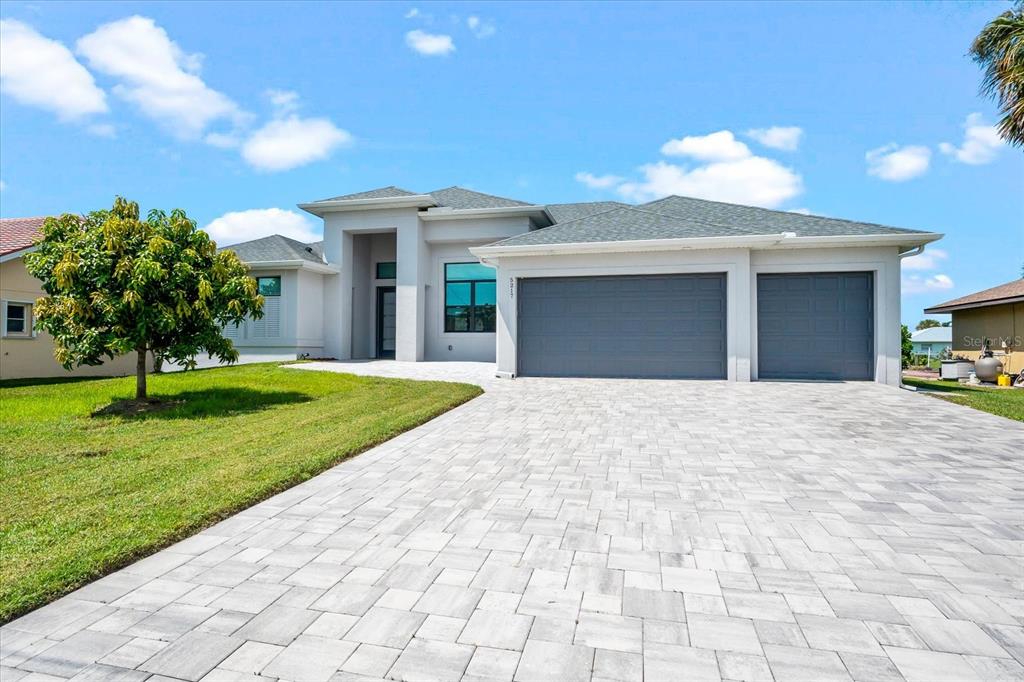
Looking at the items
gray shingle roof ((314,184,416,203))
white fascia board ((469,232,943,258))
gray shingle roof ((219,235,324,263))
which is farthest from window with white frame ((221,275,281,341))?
white fascia board ((469,232,943,258))

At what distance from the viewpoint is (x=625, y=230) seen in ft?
42.0

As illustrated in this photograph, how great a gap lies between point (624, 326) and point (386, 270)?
1113 cm

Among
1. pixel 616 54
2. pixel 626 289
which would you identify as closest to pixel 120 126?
pixel 616 54

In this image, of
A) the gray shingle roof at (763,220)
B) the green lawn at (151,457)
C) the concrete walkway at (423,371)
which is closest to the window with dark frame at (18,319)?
the green lawn at (151,457)

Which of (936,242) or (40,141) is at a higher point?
(40,141)

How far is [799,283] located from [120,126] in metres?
16.4

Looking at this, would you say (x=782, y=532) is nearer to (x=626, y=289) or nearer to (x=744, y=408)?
(x=744, y=408)

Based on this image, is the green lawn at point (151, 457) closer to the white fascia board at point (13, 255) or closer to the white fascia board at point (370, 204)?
the white fascia board at point (13, 255)

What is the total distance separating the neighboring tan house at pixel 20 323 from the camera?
42.4ft

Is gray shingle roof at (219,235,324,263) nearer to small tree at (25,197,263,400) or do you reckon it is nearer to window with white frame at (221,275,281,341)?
window with white frame at (221,275,281,341)

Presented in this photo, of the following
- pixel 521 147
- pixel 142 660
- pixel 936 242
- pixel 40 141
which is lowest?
pixel 142 660

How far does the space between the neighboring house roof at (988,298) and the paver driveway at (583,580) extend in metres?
18.3

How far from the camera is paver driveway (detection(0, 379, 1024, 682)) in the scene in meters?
1.98

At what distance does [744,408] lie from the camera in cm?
830
